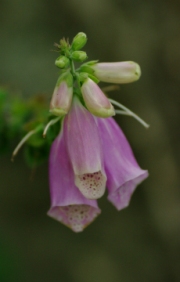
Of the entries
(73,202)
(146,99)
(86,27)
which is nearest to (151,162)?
(146,99)

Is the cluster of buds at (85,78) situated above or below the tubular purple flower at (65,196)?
above

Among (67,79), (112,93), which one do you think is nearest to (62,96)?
(67,79)

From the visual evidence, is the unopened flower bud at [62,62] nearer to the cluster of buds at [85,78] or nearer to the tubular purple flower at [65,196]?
the cluster of buds at [85,78]

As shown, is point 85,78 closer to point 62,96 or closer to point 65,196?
point 62,96

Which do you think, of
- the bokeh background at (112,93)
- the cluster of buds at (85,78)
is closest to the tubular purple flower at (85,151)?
the cluster of buds at (85,78)

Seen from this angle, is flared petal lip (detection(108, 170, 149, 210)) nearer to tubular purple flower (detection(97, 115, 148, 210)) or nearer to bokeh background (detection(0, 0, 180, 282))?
tubular purple flower (detection(97, 115, 148, 210))

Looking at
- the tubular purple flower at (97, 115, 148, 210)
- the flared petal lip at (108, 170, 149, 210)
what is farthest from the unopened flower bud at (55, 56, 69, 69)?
the flared petal lip at (108, 170, 149, 210)
